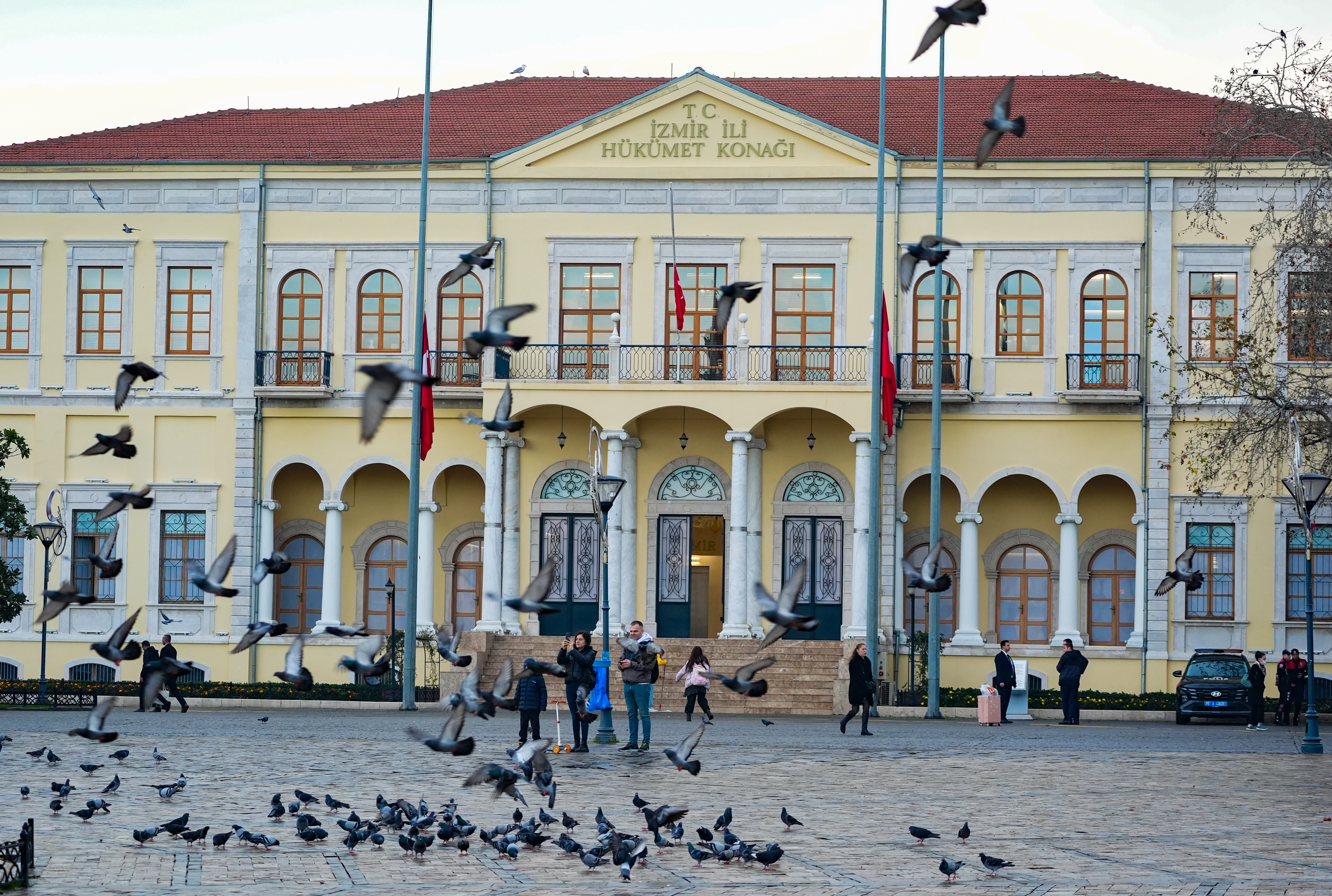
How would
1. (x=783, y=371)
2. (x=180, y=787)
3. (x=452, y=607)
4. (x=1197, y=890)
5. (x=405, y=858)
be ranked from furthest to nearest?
(x=452, y=607) < (x=783, y=371) < (x=180, y=787) < (x=405, y=858) < (x=1197, y=890)

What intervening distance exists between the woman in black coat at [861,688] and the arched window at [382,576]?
1505 centimetres

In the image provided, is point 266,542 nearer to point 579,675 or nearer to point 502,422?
point 579,675

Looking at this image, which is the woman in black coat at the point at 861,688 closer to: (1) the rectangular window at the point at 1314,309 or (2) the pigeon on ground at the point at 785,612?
(1) the rectangular window at the point at 1314,309

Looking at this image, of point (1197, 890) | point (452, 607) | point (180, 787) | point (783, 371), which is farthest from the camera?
point (452, 607)

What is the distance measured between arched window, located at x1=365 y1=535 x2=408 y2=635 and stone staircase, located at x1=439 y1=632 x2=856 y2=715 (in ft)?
13.5

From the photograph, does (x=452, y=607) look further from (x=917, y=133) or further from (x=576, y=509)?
(x=917, y=133)

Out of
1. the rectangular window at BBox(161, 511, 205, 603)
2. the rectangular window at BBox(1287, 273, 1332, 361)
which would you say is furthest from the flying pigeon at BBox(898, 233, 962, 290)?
the rectangular window at BBox(161, 511, 205, 603)

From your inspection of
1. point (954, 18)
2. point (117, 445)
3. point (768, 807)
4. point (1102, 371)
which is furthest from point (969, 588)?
point (954, 18)

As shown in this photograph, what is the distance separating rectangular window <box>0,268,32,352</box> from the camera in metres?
41.2

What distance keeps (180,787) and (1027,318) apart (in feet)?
86.7

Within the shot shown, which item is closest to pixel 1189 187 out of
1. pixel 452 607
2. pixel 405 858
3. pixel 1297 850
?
pixel 452 607

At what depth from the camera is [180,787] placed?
16.8 meters

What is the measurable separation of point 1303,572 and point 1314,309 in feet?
38.0

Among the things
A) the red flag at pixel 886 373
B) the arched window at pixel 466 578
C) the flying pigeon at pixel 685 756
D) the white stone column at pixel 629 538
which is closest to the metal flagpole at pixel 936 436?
the red flag at pixel 886 373
